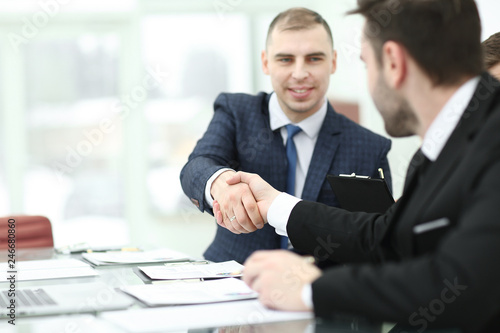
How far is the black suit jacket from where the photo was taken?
1.07m

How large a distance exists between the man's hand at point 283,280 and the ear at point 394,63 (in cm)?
44

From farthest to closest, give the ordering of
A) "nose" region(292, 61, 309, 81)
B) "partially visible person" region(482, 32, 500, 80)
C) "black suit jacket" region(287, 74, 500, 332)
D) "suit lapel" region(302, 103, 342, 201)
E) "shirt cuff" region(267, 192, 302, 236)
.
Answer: "nose" region(292, 61, 309, 81)
"suit lapel" region(302, 103, 342, 201)
"partially visible person" region(482, 32, 500, 80)
"shirt cuff" region(267, 192, 302, 236)
"black suit jacket" region(287, 74, 500, 332)

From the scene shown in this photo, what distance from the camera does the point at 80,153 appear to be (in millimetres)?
6816

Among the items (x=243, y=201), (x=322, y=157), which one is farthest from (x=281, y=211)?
(x=322, y=157)

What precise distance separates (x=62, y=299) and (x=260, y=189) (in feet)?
2.81

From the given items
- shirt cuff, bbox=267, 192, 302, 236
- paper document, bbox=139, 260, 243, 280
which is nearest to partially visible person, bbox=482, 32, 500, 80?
shirt cuff, bbox=267, 192, 302, 236

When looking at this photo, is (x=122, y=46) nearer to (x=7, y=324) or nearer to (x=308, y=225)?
(x=308, y=225)

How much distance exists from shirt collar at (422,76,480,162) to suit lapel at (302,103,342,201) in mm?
1358

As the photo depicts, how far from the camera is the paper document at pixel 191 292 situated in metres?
1.40

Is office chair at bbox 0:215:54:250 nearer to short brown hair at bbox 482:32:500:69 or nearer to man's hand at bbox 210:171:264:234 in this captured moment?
man's hand at bbox 210:171:264:234

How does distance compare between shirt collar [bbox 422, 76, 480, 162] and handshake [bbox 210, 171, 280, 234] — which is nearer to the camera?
shirt collar [bbox 422, 76, 480, 162]

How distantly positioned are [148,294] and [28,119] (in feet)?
18.8

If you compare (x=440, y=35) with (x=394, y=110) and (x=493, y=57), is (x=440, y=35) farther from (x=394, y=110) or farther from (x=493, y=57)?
(x=493, y=57)

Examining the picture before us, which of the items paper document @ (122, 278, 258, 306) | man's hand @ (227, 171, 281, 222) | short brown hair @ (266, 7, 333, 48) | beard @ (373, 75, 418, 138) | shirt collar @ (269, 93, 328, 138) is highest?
short brown hair @ (266, 7, 333, 48)
